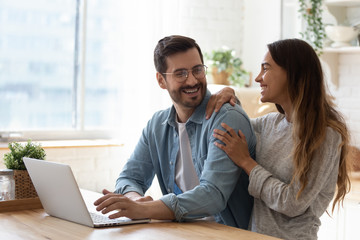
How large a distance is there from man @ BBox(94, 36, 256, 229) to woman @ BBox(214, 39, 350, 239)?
0.07m

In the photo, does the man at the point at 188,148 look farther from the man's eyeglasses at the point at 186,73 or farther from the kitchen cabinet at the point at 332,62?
the kitchen cabinet at the point at 332,62

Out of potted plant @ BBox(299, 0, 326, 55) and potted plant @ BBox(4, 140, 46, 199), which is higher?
potted plant @ BBox(299, 0, 326, 55)

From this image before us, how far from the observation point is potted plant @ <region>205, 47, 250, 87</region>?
4.14 m

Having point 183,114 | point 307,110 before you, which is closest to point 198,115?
point 183,114

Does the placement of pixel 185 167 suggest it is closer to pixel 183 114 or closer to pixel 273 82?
pixel 183 114

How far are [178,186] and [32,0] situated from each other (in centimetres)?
208

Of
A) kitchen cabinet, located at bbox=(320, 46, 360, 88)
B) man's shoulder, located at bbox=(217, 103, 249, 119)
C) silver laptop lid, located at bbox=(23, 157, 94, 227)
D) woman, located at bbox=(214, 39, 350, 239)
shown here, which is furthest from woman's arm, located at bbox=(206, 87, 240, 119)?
kitchen cabinet, located at bbox=(320, 46, 360, 88)

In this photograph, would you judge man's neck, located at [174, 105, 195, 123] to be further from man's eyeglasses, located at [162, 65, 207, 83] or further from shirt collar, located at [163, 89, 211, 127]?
man's eyeglasses, located at [162, 65, 207, 83]

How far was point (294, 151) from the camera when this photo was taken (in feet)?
6.36

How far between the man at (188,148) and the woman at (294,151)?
73mm

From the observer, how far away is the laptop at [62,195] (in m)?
1.73

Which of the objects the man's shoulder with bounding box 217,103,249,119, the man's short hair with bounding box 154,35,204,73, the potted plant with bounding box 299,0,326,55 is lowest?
the man's shoulder with bounding box 217,103,249,119

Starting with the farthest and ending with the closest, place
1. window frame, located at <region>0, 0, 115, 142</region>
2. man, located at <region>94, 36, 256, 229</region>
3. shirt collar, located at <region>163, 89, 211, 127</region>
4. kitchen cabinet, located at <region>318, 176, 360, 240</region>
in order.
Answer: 1. window frame, located at <region>0, 0, 115, 142</region>
2. kitchen cabinet, located at <region>318, 176, 360, 240</region>
3. shirt collar, located at <region>163, 89, 211, 127</region>
4. man, located at <region>94, 36, 256, 229</region>

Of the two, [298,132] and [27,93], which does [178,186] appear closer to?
[298,132]
